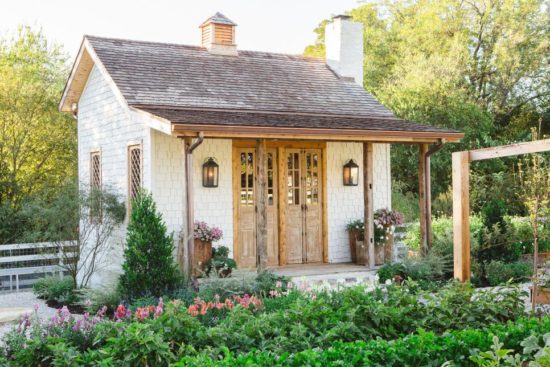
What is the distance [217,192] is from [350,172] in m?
2.79

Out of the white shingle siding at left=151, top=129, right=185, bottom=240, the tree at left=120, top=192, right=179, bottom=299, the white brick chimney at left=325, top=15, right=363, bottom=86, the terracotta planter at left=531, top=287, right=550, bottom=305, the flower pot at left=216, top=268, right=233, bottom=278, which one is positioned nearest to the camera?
the terracotta planter at left=531, top=287, right=550, bottom=305

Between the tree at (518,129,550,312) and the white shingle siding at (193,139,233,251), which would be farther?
the white shingle siding at (193,139,233,251)

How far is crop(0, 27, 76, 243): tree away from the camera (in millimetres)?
18281

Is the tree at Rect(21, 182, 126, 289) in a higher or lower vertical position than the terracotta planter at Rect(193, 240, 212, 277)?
higher

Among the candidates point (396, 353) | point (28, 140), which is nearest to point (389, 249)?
point (396, 353)

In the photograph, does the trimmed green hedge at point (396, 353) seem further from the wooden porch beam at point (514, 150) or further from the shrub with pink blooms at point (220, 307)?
the wooden porch beam at point (514, 150)

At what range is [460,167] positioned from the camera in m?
9.01

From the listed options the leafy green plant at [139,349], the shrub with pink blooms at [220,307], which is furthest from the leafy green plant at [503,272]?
the leafy green plant at [139,349]

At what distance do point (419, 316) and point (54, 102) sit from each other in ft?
50.8

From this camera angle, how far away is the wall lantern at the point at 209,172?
12.0 m

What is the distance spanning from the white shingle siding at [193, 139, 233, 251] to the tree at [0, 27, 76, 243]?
A: 7210 mm

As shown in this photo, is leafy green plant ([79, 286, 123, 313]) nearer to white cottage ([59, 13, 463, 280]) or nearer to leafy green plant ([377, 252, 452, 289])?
white cottage ([59, 13, 463, 280])

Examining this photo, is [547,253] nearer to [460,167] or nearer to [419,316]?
[460,167]

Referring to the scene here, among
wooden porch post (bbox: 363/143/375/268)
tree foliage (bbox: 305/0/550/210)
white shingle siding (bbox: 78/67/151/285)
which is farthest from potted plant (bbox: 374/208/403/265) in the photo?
tree foliage (bbox: 305/0/550/210)
